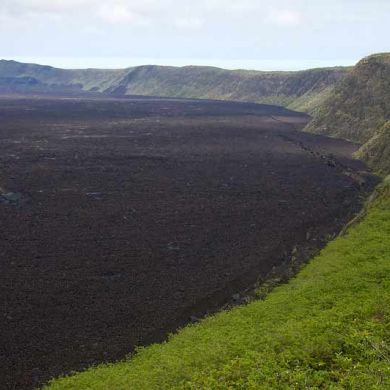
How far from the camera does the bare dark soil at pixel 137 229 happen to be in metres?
26.0

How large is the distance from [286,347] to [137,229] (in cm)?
2228

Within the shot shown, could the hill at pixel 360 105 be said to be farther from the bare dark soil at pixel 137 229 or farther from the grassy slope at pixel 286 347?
the grassy slope at pixel 286 347

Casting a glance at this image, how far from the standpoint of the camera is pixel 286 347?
21125 mm

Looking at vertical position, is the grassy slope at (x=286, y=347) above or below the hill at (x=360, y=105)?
below

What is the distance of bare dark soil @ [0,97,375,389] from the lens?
1023 inches

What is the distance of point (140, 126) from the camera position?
354ft

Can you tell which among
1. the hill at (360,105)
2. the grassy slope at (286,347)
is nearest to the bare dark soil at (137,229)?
the grassy slope at (286,347)

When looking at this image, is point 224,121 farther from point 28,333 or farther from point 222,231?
point 28,333

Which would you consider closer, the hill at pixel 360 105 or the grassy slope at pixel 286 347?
the grassy slope at pixel 286 347

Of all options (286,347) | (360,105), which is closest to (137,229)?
(286,347)

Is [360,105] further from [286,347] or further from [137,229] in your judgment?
[286,347]

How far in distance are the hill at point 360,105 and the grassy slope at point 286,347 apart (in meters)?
67.9

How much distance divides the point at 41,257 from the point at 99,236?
18.5ft

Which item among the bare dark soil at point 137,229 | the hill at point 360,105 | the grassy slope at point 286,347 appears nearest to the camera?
the grassy slope at point 286,347
